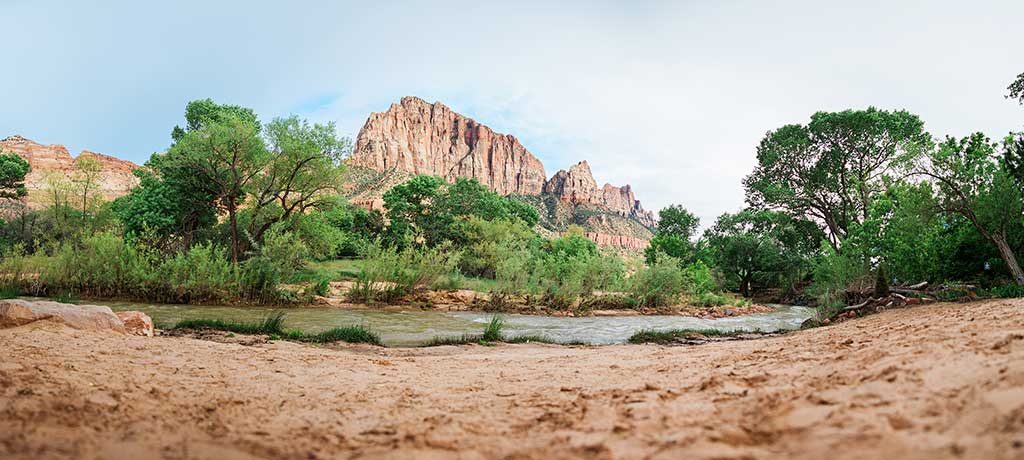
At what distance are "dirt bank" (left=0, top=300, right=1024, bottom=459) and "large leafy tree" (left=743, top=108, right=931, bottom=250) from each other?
100 feet

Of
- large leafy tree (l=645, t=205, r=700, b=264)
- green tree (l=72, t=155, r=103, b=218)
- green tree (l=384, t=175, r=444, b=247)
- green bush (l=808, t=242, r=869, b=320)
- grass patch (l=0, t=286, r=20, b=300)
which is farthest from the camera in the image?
large leafy tree (l=645, t=205, r=700, b=264)

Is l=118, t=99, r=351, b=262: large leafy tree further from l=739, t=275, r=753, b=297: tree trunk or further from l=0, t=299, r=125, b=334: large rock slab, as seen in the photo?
l=739, t=275, r=753, b=297: tree trunk

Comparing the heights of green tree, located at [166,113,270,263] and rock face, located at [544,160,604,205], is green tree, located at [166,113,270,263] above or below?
below

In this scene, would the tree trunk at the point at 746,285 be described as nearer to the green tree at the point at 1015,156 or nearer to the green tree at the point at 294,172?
the green tree at the point at 1015,156

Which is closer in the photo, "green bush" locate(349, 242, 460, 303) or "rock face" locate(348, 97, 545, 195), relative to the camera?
"green bush" locate(349, 242, 460, 303)

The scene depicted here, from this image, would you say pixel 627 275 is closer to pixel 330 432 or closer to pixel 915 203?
pixel 915 203

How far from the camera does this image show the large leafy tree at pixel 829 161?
29719 mm

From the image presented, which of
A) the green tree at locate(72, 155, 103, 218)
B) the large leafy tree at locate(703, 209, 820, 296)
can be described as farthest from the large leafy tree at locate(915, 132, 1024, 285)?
the green tree at locate(72, 155, 103, 218)

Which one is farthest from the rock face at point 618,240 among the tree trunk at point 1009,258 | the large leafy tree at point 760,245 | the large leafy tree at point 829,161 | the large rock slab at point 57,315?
the large rock slab at point 57,315

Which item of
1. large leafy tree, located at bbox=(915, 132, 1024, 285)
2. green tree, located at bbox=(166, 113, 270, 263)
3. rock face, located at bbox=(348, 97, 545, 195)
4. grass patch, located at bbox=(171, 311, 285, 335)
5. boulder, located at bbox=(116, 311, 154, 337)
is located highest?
rock face, located at bbox=(348, 97, 545, 195)

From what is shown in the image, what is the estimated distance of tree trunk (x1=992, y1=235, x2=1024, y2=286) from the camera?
1324cm

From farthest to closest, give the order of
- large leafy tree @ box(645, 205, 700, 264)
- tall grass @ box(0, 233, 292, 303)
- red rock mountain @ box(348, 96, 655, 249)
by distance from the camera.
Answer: red rock mountain @ box(348, 96, 655, 249), large leafy tree @ box(645, 205, 700, 264), tall grass @ box(0, 233, 292, 303)

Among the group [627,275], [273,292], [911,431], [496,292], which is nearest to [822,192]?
[627,275]

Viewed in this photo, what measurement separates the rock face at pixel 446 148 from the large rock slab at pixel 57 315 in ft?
424
